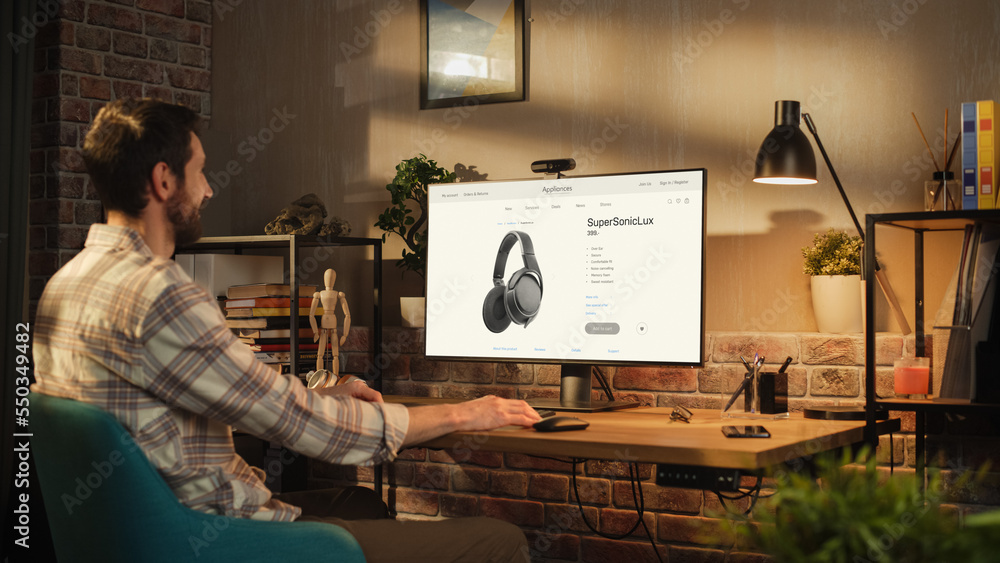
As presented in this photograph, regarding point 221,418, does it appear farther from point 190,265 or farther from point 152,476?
point 190,265

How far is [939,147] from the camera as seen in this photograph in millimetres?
2178

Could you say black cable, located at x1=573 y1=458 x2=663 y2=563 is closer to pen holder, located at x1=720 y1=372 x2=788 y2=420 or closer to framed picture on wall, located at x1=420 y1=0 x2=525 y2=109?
pen holder, located at x1=720 y1=372 x2=788 y2=420

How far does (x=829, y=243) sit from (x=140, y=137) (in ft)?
5.21

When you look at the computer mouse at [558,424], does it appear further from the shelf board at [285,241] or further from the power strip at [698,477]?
the shelf board at [285,241]

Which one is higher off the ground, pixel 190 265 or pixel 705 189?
pixel 705 189

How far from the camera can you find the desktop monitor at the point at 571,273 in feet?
7.14

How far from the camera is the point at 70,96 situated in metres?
3.06

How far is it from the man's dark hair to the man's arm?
0.63 meters

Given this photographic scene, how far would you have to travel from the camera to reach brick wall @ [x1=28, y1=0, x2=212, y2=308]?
3045 millimetres

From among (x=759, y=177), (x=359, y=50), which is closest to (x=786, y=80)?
(x=759, y=177)

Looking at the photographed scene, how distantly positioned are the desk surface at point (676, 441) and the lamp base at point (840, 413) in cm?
3

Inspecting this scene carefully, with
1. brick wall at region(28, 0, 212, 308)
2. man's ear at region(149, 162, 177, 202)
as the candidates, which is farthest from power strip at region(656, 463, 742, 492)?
brick wall at region(28, 0, 212, 308)

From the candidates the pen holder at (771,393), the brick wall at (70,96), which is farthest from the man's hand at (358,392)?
the brick wall at (70,96)

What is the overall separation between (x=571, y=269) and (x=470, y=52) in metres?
0.93
